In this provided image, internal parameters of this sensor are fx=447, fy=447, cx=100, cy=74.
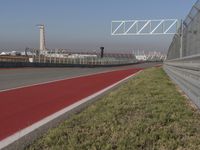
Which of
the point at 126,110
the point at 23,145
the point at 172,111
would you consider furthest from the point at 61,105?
the point at 23,145

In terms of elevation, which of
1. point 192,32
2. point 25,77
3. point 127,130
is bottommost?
point 25,77

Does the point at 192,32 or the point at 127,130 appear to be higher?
the point at 192,32

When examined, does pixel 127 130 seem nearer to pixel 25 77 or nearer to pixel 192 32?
pixel 192 32

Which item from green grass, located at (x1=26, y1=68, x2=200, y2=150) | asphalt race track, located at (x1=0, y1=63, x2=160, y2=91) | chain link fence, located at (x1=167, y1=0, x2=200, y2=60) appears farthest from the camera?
asphalt race track, located at (x1=0, y1=63, x2=160, y2=91)

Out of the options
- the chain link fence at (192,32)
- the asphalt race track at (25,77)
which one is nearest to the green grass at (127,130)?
the chain link fence at (192,32)

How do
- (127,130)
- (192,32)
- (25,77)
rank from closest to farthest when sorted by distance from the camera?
(127,130) → (192,32) → (25,77)

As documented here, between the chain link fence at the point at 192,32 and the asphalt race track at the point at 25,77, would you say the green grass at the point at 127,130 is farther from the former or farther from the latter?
the asphalt race track at the point at 25,77

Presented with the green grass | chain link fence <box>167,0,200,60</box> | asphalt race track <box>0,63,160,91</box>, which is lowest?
asphalt race track <box>0,63,160,91</box>

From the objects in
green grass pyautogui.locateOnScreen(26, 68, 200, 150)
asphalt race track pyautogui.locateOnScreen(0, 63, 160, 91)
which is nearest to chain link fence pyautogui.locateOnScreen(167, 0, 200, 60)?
green grass pyautogui.locateOnScreen(26, 68, 200, 150)

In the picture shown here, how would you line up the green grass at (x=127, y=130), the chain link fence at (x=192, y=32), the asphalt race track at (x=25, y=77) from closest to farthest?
the green grass at (x=127, y=130)
the chain link fence at (x=192, y=32)
the asphalt race track at (x=25, y=77)

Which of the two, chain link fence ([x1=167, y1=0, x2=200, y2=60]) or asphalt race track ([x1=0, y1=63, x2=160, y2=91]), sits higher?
chain link fence ([x1=167, y1=0, x2=200, y2=60])

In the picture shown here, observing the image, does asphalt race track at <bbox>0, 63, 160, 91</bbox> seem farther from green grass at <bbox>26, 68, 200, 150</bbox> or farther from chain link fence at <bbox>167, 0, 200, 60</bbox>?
green grass at <bbox>26, 68, 200, 150</bbox>

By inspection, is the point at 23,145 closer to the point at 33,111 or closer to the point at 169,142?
the point at 169,142

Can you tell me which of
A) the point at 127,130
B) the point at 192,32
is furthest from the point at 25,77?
the point at 127,130
